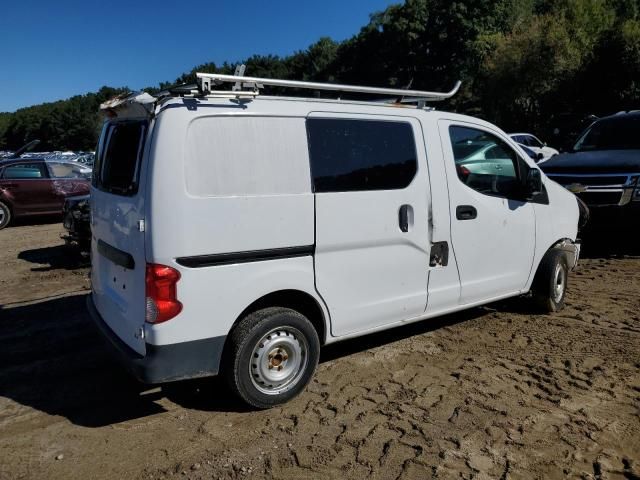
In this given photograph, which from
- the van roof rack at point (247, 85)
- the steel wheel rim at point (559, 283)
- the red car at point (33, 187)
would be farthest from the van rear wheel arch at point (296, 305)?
the red car at point (33, 187)

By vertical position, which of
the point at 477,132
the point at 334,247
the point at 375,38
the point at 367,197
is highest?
the point at 375,38

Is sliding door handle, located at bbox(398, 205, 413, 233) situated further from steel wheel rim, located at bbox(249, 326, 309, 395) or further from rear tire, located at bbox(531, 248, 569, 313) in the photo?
rear tire, located at bbox(531, 248, 569, 313)

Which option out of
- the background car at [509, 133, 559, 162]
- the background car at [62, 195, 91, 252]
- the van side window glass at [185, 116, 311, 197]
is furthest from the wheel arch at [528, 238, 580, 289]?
the background car at [509, 133, 559, 162]

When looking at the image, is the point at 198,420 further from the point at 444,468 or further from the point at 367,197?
the point at 367,197

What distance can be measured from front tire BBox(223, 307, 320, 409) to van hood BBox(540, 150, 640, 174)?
614cm

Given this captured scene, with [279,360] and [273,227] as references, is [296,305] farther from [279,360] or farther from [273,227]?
[273,227]


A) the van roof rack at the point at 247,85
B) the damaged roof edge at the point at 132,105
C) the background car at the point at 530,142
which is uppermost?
the background car at the point at 530,142

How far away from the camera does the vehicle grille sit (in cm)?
786

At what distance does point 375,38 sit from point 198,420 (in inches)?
2469

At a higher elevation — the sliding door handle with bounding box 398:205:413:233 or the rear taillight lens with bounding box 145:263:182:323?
the sliding door handle with bounding box 398:205:413:233

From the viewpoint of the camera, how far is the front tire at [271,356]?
359 cm

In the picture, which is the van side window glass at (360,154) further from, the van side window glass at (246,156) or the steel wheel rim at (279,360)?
the steel wheel rim at (279,360)

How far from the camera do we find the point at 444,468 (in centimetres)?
312

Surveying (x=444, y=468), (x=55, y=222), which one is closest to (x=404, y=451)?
(x=444, y=468)
